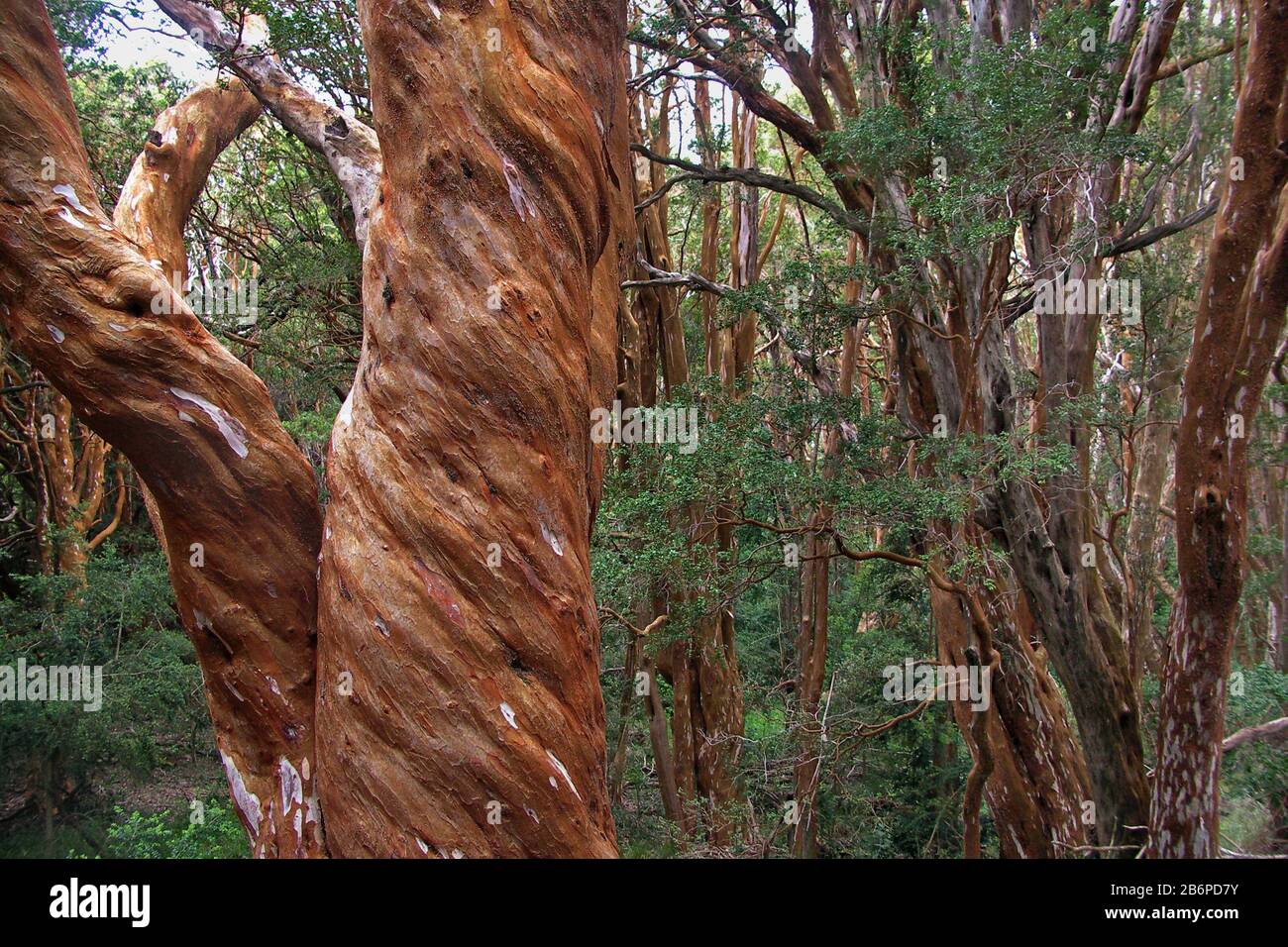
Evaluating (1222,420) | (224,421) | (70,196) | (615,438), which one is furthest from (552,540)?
(615,438)

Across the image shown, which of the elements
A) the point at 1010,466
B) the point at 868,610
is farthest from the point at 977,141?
the point at 868,610

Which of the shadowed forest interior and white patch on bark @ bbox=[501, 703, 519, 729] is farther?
the shadowed forest interior

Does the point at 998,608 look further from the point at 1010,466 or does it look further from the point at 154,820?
the point at 154,820

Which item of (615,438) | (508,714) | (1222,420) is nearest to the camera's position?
(508,714)

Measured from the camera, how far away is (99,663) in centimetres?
775

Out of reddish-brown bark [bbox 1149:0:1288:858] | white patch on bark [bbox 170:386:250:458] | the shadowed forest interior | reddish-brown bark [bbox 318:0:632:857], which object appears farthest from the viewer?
reddish-brown bark [bbox 1149:0:1288:858]

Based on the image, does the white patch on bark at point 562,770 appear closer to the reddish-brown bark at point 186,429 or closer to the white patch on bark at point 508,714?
the white patch on bark at point 508,714

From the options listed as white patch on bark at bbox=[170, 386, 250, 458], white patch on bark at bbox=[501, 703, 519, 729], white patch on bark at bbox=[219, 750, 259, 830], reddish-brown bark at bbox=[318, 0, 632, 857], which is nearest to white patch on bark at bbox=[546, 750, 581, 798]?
reddish-brown bark at bbox=[318, 0, 632, 857]

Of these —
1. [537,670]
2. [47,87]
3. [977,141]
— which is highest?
[977,141]

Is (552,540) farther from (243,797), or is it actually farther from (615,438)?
(615,438)

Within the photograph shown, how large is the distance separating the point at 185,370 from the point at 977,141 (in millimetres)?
3877

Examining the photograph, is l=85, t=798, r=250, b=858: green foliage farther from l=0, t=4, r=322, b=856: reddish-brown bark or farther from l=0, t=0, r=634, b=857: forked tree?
l=0, t=0, r=634, b=857: forked tree

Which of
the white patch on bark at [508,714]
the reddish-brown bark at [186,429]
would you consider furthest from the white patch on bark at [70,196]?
the white patch on bark at [508,714]
